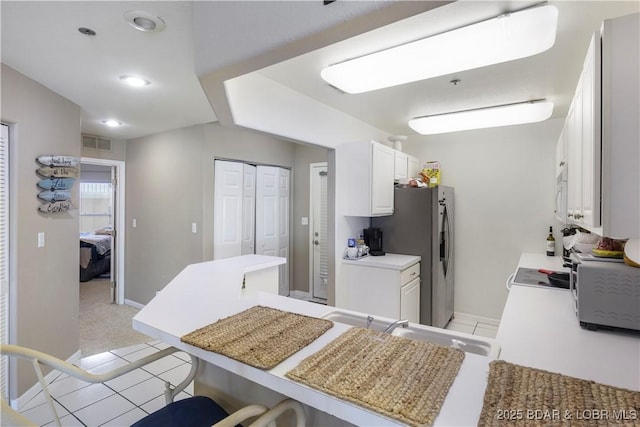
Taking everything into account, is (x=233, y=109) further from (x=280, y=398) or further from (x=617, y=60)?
(x=617, y=60)

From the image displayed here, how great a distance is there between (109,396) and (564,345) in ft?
9.91

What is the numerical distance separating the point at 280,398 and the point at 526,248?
11.4ft

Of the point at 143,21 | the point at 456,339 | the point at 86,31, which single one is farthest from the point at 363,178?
the point at 86,31

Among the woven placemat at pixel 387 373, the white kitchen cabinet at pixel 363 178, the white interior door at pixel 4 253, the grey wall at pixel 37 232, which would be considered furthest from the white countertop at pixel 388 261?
the white interior door at pixel 4 253

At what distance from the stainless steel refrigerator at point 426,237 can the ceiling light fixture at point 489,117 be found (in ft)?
2.14

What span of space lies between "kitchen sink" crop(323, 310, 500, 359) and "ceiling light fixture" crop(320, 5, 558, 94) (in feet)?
4.65

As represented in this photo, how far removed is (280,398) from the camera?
4.48 feet

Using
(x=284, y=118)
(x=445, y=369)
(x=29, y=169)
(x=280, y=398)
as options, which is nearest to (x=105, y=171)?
(x=29, y=169)

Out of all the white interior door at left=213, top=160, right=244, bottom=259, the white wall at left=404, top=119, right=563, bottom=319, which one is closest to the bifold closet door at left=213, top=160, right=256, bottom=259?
the white interior door at left=213, top=160, right=244, bottom=259

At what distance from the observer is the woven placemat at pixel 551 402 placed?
2.48 ft

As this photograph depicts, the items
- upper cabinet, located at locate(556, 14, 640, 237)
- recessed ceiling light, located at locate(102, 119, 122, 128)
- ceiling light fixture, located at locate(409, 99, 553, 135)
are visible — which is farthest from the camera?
recessed ceiling light, located at locate(102, 119, 122, 128)

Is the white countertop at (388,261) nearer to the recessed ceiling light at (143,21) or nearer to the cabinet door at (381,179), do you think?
the cabinet door at (381,179)

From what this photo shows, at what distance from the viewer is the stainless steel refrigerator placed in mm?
3391

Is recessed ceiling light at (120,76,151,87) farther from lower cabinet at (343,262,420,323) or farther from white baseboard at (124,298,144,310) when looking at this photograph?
white baseboard at (124,298,144,310)
